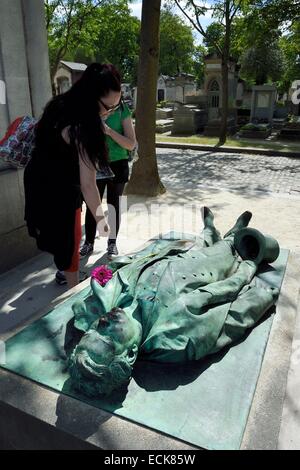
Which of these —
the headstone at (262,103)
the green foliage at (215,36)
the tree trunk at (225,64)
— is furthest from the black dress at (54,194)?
the headstone at (262,103)

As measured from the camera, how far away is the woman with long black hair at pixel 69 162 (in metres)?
2.42

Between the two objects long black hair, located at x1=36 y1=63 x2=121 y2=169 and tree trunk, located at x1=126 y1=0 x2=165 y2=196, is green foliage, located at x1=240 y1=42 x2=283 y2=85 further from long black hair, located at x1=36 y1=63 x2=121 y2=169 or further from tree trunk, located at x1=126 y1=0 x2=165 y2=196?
long black hair, located at x1=36 y1=63 x2=121 y2=169

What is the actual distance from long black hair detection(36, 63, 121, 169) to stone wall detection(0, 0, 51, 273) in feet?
5.64

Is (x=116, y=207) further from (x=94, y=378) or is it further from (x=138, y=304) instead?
(x=94, y=378)

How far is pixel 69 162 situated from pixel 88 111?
0.43 metres

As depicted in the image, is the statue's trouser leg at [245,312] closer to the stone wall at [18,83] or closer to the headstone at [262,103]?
the stone wall at [18,83]

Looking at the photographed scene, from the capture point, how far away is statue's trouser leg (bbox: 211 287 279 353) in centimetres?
226

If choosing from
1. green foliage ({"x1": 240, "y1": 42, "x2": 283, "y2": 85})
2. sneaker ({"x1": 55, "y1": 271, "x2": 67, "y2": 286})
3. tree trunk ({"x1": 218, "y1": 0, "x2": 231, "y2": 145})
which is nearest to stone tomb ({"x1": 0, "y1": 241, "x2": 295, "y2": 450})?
sneaker ({"x1": 55, "y1": 271, "x2": 67, "y2": 286})

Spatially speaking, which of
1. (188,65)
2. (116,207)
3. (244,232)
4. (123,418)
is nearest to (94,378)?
(123,418)

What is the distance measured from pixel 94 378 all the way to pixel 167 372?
45 centimetres

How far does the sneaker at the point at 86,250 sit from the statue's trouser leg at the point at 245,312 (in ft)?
7.04

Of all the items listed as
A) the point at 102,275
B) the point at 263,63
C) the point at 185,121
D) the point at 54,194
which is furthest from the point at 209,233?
the point at 263,63

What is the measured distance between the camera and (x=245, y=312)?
2383 mm

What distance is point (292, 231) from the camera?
534 centimetres
